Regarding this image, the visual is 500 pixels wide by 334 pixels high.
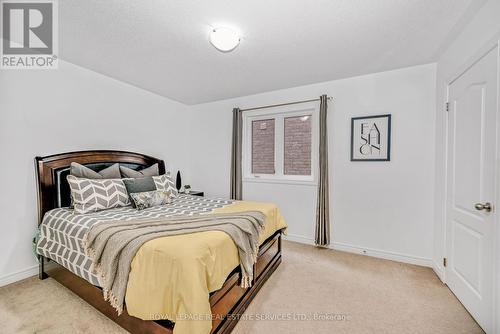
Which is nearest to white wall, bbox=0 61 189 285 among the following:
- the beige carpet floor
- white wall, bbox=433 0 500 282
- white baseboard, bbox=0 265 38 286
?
white baseboard, bbox=0 265 38 286

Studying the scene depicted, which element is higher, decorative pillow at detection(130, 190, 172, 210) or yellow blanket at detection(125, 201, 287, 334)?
decorative pillow at detection(130, 190, 172, 210)

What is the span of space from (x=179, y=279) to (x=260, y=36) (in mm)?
2146

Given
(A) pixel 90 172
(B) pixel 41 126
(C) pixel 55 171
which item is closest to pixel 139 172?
(A) pixel 90 172

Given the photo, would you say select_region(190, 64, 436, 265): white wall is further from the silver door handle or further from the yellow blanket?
the yellow blanket

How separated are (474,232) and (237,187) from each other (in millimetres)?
2949

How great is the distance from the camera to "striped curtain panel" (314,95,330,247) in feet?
10.2

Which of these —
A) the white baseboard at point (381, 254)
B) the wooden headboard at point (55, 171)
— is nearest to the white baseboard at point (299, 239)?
the white baseboard at point (381, 254)

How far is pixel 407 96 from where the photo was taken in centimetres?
271

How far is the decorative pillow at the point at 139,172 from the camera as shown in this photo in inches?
118

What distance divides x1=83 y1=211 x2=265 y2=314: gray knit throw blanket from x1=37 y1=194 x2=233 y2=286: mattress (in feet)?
0.50

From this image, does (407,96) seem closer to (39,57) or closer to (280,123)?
(280,123)

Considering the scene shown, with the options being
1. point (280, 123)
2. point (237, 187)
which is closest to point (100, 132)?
point (237, 187)

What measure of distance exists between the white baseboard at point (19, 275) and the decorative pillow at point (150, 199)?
1.29 meters

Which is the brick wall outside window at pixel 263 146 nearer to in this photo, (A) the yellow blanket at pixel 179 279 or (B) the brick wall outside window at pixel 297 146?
(B) the brick wall outside window at pixel 297 146
